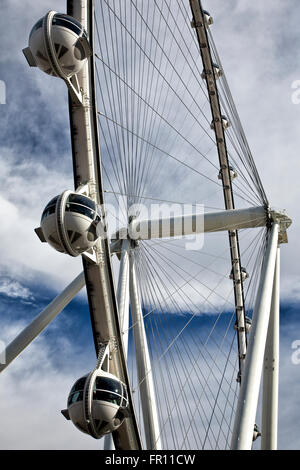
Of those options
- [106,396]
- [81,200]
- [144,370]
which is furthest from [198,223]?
[106,396]

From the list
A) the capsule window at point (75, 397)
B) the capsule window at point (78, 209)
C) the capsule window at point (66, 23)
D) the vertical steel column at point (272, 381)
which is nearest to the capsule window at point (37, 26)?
the capsule window at point (66, 23)

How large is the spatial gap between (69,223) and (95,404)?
383 cm

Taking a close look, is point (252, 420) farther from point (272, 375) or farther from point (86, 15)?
point (86, 15)

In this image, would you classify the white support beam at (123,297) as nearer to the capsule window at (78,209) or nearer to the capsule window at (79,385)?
the capsule window at (79,385)

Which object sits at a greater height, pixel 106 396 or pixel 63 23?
pixel 63 23

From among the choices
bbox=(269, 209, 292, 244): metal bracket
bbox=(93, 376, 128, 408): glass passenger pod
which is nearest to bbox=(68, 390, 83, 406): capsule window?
bbox=(93, 376, 128, 408): glass passenger pod

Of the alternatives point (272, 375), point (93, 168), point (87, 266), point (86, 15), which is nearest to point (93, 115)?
point (93, 168)

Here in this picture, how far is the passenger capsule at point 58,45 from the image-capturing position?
12719 mm

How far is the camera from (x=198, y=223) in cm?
1933

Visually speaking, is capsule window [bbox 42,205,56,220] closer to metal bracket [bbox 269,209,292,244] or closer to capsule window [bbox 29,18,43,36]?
capsule window [bbox 29,18,43,36]

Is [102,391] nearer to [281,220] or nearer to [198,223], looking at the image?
[198,223]

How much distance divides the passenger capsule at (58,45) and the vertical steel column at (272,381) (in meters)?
10.3
